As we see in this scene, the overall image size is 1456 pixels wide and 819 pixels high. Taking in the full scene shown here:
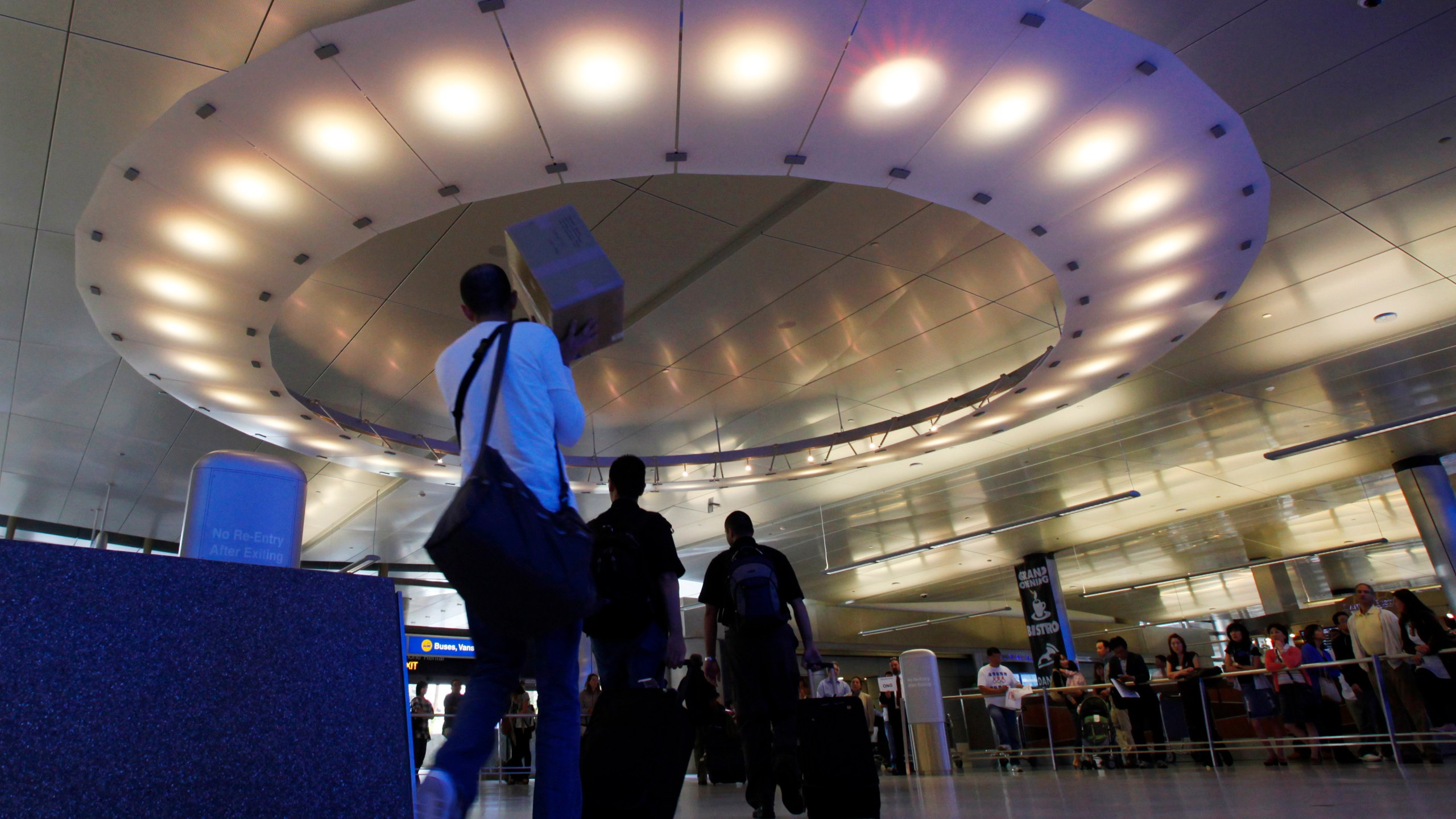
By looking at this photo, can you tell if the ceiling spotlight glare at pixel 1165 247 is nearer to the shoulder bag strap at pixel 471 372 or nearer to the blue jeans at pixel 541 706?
the shoulder bag strap at pixel 471 372

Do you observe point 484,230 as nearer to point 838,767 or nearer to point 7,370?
point 838,767

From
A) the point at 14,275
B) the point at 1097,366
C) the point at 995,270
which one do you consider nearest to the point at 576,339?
the point at 995,270

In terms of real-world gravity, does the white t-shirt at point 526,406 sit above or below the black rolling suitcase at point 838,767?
above

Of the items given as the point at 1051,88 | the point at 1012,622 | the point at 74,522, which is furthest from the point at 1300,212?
the point at 1012,622

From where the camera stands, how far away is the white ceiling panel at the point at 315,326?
823 cm

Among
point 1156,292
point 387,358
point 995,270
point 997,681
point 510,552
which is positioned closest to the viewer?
point 510,552

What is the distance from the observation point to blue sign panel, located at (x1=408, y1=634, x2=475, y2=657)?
20.9m

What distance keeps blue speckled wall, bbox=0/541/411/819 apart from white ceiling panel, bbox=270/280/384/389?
7.32 metres

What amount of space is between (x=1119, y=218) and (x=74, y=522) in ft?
57.4

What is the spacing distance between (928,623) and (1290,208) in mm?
22194

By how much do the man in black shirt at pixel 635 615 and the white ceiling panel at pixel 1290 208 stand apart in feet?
21.9

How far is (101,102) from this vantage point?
18.4 feet

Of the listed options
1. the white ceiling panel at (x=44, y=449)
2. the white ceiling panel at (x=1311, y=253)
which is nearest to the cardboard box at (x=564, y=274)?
the white ceiling panel at (x=1311, y=253)

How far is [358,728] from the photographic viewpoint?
1.54 m
